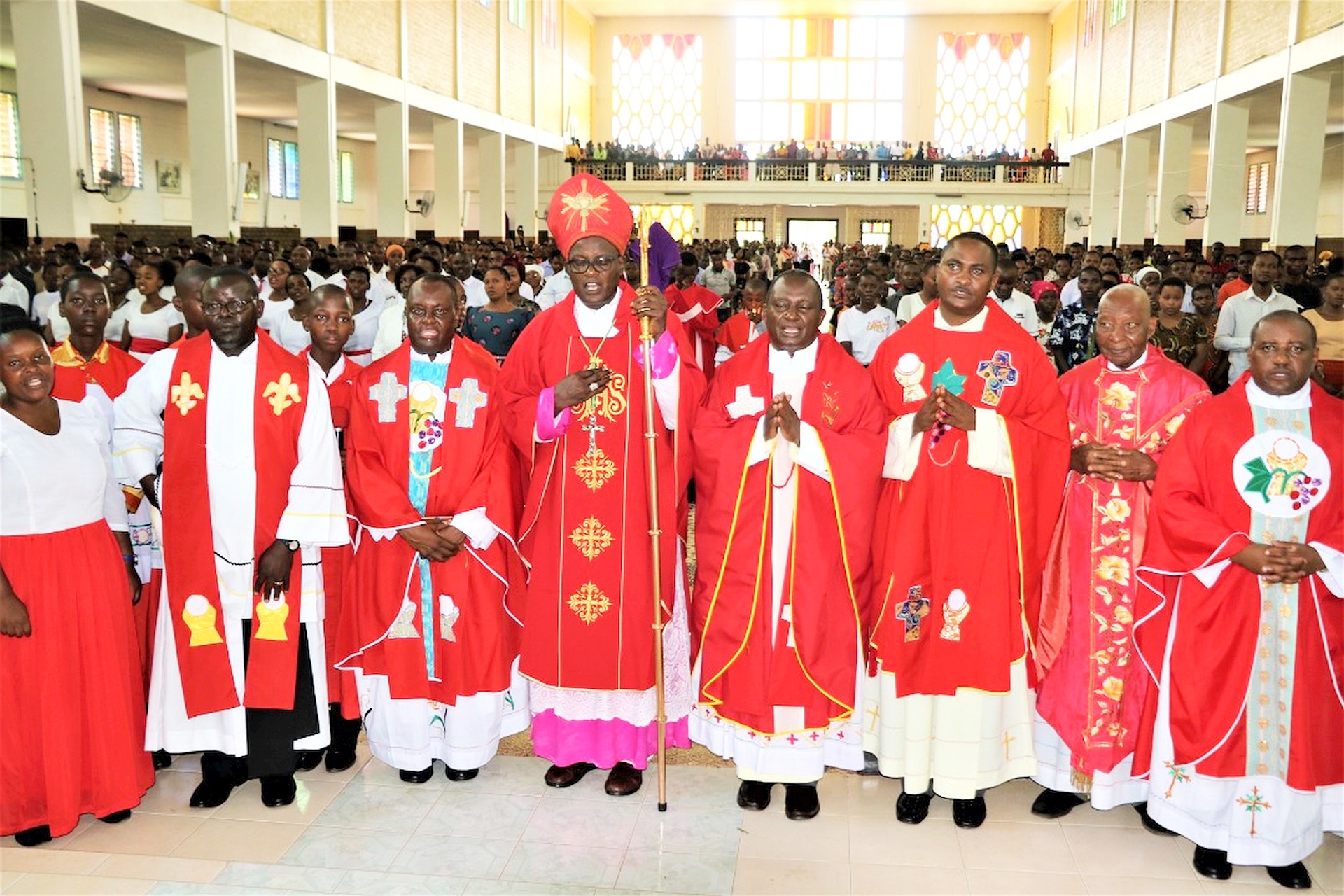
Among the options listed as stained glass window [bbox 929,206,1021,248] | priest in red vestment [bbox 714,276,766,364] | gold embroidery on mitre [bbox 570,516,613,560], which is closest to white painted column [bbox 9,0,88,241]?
priest in red vestment [bbox 714,276,766,364]

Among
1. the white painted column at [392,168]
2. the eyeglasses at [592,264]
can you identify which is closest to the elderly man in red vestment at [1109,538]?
the eyeglasses at [592,264]

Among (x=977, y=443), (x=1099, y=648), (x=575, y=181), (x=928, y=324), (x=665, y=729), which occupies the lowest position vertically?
(x=665, y=729)

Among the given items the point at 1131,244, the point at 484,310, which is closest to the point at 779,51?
the point at 1131,244

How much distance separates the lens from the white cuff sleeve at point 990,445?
3650 millimetres

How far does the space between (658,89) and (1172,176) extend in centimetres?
2034

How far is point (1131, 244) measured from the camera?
2520cm

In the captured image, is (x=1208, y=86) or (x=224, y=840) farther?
(x=1208, y=86)

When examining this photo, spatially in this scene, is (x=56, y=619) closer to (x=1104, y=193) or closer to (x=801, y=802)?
(x=801, y=802)

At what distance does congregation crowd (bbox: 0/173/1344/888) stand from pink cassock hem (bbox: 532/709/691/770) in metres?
0.01

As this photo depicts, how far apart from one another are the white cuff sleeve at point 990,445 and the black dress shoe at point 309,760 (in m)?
2.72

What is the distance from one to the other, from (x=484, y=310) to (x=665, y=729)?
4.01 metres

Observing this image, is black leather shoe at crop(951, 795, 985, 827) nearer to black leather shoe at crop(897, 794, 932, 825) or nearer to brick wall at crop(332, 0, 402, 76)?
black leather shoe at crop(897, 794, 932, 825)

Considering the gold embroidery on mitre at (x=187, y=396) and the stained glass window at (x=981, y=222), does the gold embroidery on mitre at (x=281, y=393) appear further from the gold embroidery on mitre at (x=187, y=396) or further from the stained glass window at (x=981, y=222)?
the stained glass window at (x=981, y=222)

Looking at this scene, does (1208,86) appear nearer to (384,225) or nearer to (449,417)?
(384,225)
